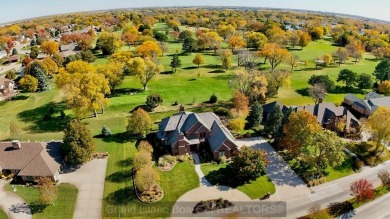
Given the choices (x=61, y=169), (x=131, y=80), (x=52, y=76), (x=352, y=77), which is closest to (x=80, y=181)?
(x=61, y=169)

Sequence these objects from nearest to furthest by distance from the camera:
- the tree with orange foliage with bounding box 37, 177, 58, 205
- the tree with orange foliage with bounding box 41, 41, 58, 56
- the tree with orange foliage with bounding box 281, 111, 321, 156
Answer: the tree with orange foliage with bounding box 37, 177, 58, 205 < the tree with orange foliage with bounding box 281, 111, 321, 156 < the tree with orange foliage with bounding box 41, 41, 58, 56

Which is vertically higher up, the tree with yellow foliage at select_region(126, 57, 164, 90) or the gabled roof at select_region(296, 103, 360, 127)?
the tree with yellow foliage at select_region(126, 57, 164, 90)

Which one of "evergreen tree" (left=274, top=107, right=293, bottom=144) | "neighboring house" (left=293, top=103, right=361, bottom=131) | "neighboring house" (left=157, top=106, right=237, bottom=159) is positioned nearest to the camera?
"neighboring house" (left=157, top=106, right=237, bottom=159)

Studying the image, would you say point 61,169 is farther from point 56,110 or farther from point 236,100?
point 236,100

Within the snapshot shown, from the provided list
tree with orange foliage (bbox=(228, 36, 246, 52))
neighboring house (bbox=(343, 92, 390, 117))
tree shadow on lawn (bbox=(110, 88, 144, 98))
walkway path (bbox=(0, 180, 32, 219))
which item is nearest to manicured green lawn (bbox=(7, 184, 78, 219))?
walkway path (bbox=(0, 180, 32, 219))

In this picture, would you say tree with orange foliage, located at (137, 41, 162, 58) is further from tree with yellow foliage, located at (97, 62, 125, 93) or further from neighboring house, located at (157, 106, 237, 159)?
neighboring house, located at (157, 106, 237, 159)

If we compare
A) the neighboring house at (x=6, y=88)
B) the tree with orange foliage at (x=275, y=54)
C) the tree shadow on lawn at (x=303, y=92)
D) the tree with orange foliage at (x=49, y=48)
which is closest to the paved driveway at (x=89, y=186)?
the neighboring house at (x=6, y=88)

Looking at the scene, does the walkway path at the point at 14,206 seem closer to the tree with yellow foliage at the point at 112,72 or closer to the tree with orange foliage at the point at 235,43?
the tree with yellow foliage at the point at 112,72
